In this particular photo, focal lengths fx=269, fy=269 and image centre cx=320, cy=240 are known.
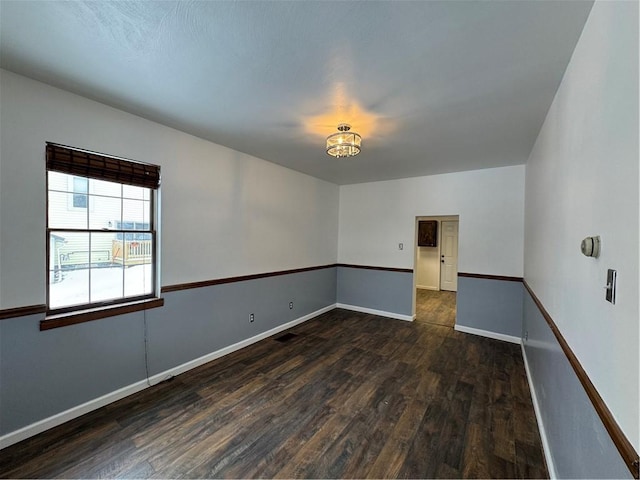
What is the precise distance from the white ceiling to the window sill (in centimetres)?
178

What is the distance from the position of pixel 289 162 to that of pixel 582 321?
357 centimetres

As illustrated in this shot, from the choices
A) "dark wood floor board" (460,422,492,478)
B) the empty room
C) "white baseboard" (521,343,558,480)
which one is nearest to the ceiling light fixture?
the empty room

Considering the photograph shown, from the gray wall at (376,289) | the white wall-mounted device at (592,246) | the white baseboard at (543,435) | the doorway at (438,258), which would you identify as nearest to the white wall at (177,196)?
the gray wall at (376,289)

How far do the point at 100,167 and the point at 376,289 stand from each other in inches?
176

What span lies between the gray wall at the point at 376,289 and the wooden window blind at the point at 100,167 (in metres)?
3.88

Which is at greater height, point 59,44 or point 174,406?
point 59,44

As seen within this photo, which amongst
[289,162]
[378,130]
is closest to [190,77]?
[378,130]

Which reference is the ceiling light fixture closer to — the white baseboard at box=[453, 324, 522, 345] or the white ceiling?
the white ceiling

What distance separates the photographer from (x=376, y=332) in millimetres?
4285

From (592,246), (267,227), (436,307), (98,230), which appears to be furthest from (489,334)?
(98,230)

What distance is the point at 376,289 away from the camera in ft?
17.2

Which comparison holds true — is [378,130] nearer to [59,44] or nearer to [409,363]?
[59,44]

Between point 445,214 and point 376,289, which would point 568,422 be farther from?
point 376,289

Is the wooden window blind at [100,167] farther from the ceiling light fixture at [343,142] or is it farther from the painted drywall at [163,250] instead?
the ceiling light fixture at [343,142]
